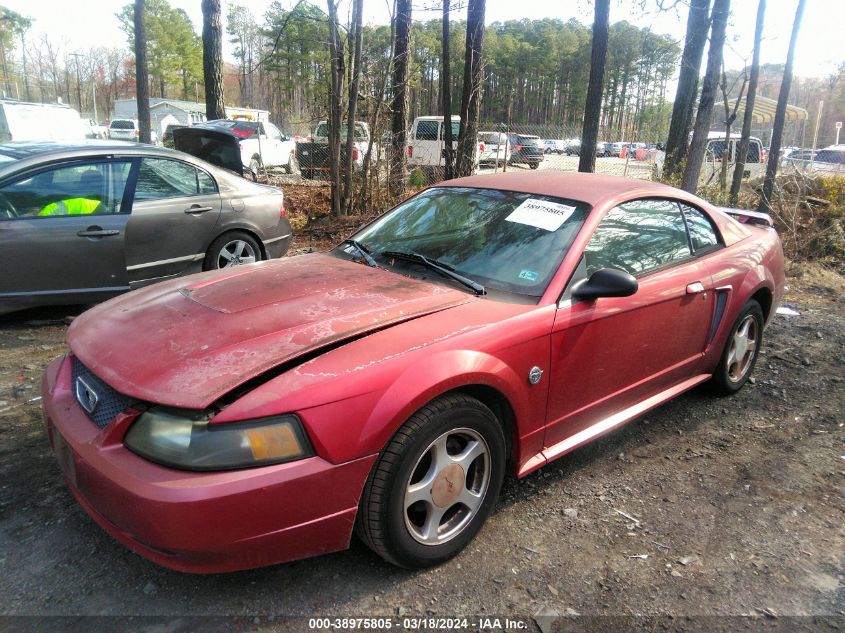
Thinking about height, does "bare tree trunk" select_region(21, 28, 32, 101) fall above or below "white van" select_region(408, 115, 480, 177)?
above

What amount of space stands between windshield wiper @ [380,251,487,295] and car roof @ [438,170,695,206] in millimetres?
711

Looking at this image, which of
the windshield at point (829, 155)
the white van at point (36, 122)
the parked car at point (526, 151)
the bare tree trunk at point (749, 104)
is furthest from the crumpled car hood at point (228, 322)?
the white van at point (36, 122)

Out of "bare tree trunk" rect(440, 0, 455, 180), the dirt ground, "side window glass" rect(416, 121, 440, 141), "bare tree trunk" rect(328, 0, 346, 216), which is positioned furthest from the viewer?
"side window glass" rect(416, 121, 440, 141)

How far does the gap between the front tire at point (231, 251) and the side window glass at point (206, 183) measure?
425 mm

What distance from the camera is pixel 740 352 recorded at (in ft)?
13.5

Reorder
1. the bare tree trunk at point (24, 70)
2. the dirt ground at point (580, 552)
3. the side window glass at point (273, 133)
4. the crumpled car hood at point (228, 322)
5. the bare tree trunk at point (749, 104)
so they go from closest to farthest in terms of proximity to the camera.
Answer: the crumpled car hood at point (228, 322) < the dirt ground at point (580, 552) < the bare tree trunk at point (749, 104) < the side window glass at point (273, 133) < the bare tree trunk at point (24, 70)

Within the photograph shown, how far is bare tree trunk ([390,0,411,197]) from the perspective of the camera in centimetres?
986

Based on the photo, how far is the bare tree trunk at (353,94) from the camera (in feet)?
29.1

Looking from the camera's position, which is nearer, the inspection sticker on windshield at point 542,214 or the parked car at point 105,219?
the inspection sticker on windshield at point 542,214

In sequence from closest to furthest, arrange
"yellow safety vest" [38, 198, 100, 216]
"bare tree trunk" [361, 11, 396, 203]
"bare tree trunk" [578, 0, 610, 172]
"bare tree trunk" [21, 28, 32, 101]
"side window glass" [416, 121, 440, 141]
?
"yellow safety vest" [38, 198, 100, 216]
"bare tree trunk" [578, 0, 610, 172]
"bare tree trunk" [361, 11, 396, 203]
"side window glass" [416, 121, 440, 141]
"bare tree trunk" [21, 28, 32, 101]

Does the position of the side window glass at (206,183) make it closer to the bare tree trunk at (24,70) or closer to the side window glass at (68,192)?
the side window glass at (68,192)

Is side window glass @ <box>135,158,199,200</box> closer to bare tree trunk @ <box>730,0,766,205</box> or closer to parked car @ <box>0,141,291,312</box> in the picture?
parked car @ <box>0,141,291,312</box>

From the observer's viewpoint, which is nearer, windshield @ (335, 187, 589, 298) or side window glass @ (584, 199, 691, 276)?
windshield @ (335, 187, 589, 298)

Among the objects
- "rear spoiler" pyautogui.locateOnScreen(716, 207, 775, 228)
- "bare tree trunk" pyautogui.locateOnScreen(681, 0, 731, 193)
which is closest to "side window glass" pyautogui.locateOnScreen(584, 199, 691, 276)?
"rear spoiler" pyautogui.locateOnScreen(716, 207, 775, 228)
